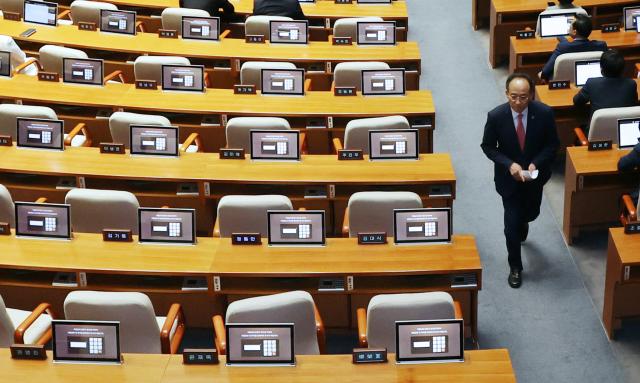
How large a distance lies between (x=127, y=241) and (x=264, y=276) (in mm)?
832

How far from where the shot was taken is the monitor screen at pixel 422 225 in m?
5.61

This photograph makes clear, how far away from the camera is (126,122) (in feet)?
23.1

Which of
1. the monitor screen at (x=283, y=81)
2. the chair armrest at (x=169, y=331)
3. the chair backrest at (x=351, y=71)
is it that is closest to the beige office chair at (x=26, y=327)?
the chair armrest at (x=169, y=331)

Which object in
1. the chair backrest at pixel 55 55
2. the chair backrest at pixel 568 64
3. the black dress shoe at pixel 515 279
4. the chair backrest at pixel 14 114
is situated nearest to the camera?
the black dress shoe at pixel 515 279

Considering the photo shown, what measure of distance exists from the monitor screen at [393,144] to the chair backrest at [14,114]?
7.20 ft

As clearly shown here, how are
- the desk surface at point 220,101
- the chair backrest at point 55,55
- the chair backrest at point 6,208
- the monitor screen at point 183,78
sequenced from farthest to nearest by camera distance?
the chair backrest at point 55,55 → the monitor screen at point 183,78 → the desk surface at point 220,101 → the chair backrest at point 6,208

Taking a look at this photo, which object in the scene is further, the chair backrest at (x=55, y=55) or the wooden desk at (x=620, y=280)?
the chair backrest at (x=55, y=55)

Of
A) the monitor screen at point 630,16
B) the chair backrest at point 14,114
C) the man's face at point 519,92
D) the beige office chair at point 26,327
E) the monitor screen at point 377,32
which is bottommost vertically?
the beige office chair at point 26,327

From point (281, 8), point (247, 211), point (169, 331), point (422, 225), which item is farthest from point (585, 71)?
point (169, 331)

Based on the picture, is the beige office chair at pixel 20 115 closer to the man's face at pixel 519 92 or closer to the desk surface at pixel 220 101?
the desk surface at pixel 220 101

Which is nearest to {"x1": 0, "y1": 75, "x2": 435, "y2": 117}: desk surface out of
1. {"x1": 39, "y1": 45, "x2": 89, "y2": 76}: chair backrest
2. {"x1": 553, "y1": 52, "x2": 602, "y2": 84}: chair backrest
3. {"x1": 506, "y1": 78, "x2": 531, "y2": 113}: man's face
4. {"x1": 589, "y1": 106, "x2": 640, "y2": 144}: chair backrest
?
{"x1": 39, "y1": 45, "x2": 89, "y2": 76}: chair backrest

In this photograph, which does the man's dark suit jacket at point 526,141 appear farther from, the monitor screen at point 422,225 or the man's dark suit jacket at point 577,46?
the man's dark suit jacket at point 577,46

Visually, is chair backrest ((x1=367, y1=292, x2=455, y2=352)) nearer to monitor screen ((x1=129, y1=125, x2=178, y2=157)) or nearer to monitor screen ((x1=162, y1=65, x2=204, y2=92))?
monitor screen ((x1=129, y1=125, x2=178, y2=157))

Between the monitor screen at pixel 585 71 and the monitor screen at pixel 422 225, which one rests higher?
the monitor screen at pixel 585 71
